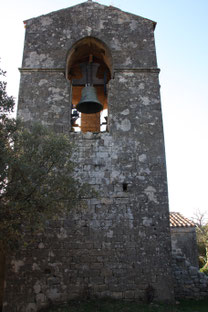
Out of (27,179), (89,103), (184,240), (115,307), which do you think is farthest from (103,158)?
(184,240)

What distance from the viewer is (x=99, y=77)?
9352 millimetres

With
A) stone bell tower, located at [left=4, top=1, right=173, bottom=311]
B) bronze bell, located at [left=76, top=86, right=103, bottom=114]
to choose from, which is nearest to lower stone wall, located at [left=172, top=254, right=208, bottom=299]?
stone bell tower, located at [left=4, top=1, right=173, bottom=311]

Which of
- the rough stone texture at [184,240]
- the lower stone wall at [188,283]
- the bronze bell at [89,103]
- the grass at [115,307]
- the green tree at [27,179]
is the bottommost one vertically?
the grass at [115,307]

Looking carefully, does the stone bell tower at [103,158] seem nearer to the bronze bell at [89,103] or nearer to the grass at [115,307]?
the bronze bell at [89,103]

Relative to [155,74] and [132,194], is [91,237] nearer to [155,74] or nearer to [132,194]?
[132,194]

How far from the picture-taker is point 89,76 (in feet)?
29.4

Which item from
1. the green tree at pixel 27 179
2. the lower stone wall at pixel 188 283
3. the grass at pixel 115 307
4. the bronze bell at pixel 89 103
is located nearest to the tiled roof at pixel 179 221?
the lower stone wall at pixel 188 283

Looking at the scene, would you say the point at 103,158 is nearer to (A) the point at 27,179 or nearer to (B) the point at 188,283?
(A) the point at 27,179

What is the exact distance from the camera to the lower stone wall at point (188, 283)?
6.86m

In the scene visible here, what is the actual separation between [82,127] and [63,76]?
1896mm

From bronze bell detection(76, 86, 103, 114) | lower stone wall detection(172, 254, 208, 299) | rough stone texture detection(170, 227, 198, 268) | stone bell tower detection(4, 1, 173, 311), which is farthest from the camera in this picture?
rough stone texture detection(170, 227, 198, 268)

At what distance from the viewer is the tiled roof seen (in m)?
13.7

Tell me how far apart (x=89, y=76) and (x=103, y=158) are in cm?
293

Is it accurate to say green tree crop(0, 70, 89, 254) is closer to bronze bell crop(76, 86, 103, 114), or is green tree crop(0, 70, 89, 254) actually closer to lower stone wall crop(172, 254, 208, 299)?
bronze bell crop(76, 86, 103, 114)
